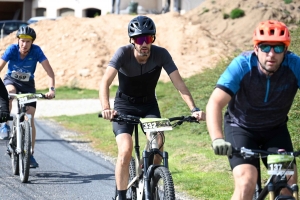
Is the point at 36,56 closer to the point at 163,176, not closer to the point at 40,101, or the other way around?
the point at 163,176

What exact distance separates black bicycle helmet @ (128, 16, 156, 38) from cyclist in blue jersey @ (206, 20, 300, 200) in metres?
1.70

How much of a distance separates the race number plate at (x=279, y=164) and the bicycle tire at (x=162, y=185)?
1.47 m

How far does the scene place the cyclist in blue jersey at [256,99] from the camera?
527cm

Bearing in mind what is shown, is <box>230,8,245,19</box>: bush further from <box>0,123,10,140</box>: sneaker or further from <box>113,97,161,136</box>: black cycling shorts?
<box>113,97,161,136</box>: black cycling shorts

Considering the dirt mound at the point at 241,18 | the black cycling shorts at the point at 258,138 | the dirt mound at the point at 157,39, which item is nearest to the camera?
the black cycling shorts at the point at 258,138

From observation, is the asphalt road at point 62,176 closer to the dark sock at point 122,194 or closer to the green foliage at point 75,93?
the dark sock at point 122,194

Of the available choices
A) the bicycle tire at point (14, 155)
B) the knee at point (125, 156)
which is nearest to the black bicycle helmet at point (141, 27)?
the knee at point (125, 156)

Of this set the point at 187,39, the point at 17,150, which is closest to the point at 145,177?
the point at 17,150

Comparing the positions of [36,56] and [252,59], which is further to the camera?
[36,56]

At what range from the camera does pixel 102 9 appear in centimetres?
5722

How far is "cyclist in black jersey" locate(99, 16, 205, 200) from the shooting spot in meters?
7.15

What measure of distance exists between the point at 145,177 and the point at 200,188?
279 centimetres

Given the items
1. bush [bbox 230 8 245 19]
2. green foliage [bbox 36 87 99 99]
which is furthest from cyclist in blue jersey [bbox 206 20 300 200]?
bush [bbox 230 8 245 19]

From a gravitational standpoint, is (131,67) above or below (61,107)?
above
